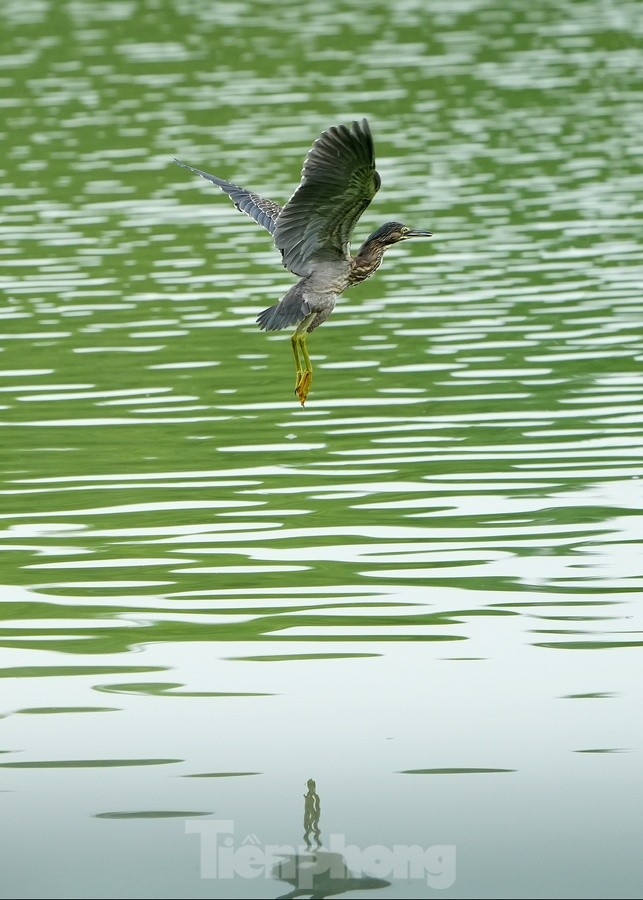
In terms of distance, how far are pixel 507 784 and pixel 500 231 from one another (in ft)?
52.0

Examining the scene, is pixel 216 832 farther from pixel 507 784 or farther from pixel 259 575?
pixel 259 575

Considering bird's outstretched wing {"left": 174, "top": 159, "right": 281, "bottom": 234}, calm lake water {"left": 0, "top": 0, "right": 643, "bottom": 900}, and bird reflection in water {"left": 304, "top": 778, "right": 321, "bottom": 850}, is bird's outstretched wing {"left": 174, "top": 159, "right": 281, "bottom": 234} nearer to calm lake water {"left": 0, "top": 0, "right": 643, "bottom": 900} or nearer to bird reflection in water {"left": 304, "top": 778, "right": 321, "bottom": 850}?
calm lake water {"left": 0, "top": 0, "right": 643, "bottom": 900}

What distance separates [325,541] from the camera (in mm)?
11844

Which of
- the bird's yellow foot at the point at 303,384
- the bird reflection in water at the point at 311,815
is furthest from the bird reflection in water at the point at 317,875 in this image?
the bird's yellow foot at the point at 303,384

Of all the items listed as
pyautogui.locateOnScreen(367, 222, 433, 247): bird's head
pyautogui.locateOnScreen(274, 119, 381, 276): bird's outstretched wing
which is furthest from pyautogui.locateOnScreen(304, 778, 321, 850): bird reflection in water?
pyautogui.locateOnScreen(367, 222, 433, 247): bird's head

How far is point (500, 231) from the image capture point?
76.7 feet

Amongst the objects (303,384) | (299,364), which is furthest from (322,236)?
(303,384)

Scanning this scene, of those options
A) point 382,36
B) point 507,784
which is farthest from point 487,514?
point 382,36

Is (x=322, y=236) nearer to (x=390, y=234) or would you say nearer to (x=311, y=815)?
(x=390, y=234)

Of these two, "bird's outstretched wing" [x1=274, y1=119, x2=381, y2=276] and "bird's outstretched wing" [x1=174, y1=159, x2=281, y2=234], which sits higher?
"bird's outstretched wing" [x1=174, y1=159, x2=281, y2=234]

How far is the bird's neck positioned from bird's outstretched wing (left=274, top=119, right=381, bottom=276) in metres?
0.12

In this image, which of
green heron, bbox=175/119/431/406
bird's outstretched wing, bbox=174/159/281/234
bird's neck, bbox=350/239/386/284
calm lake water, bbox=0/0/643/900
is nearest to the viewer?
calm lake water, bbox=0/0/643/900

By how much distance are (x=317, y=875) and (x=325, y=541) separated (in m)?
4.62

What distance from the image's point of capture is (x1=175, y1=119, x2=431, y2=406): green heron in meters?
11.6
